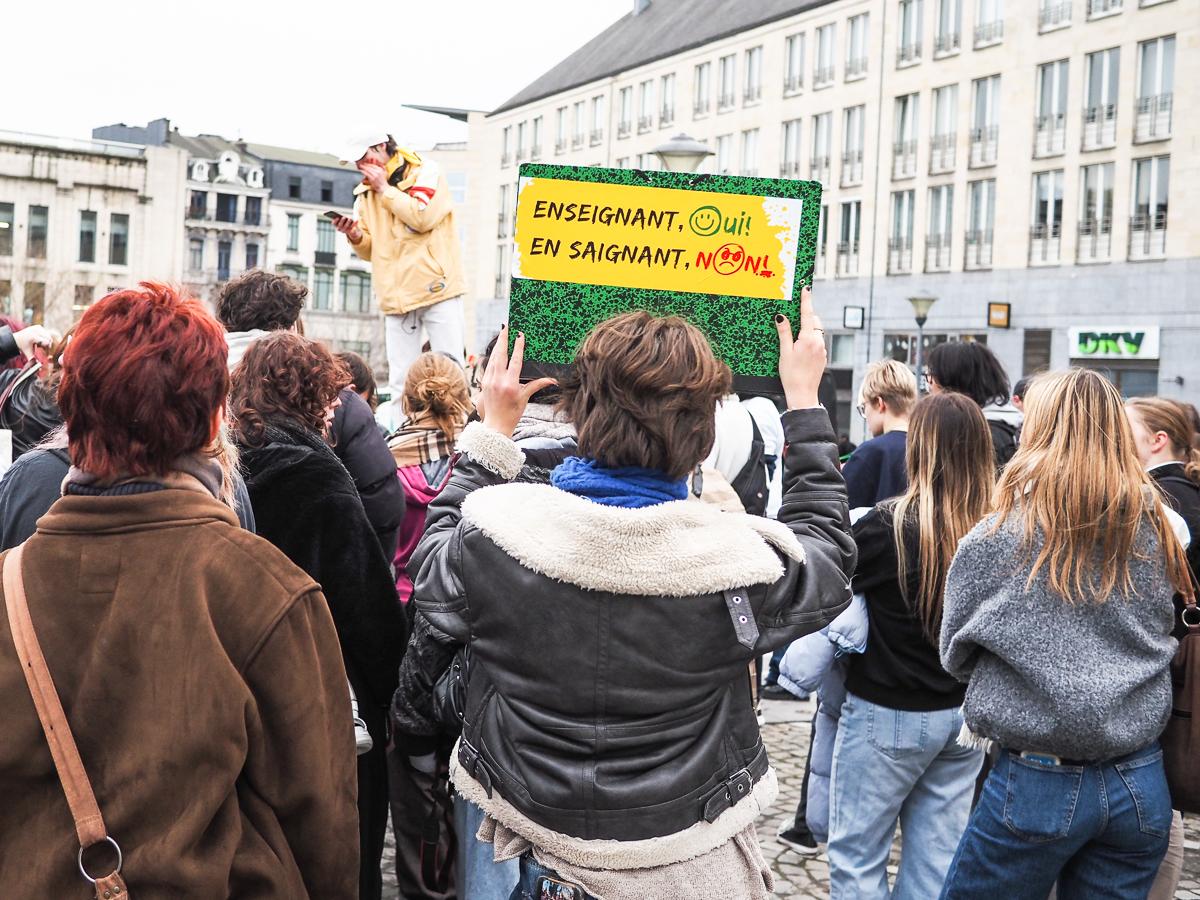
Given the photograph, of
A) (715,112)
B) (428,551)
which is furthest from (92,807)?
(715,112)

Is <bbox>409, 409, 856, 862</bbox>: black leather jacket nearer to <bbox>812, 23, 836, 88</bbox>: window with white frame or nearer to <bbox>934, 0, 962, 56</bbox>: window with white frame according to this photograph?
<bbox>934, 0, 962, 56</bbox>: window with white frame

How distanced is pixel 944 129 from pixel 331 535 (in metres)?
45.6

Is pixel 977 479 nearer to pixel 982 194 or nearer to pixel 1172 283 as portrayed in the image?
pixel 1172 283

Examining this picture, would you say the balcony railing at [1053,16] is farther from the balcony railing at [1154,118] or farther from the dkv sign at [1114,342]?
the dkv sign at [1114,342]

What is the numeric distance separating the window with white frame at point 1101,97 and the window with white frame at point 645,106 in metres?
22.3

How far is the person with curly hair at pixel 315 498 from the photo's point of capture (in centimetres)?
382

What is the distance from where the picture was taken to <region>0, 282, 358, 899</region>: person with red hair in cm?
225

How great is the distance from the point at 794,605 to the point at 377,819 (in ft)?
6.72

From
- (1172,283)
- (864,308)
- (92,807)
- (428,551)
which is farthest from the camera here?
(864,308)

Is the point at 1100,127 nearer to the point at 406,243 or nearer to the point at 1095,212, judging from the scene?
the point at 1095,212

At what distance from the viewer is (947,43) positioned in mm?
45875

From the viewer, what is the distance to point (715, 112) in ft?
184

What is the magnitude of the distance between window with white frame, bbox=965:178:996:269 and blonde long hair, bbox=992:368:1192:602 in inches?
1676

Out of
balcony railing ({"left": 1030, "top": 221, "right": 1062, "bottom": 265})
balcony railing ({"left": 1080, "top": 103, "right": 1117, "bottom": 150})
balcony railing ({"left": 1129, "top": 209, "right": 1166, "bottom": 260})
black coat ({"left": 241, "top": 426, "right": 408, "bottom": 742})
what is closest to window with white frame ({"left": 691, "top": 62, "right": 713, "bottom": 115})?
balcony railing ({"left": 1030, "top": 221, "right": 1062, "bottom": 265})
